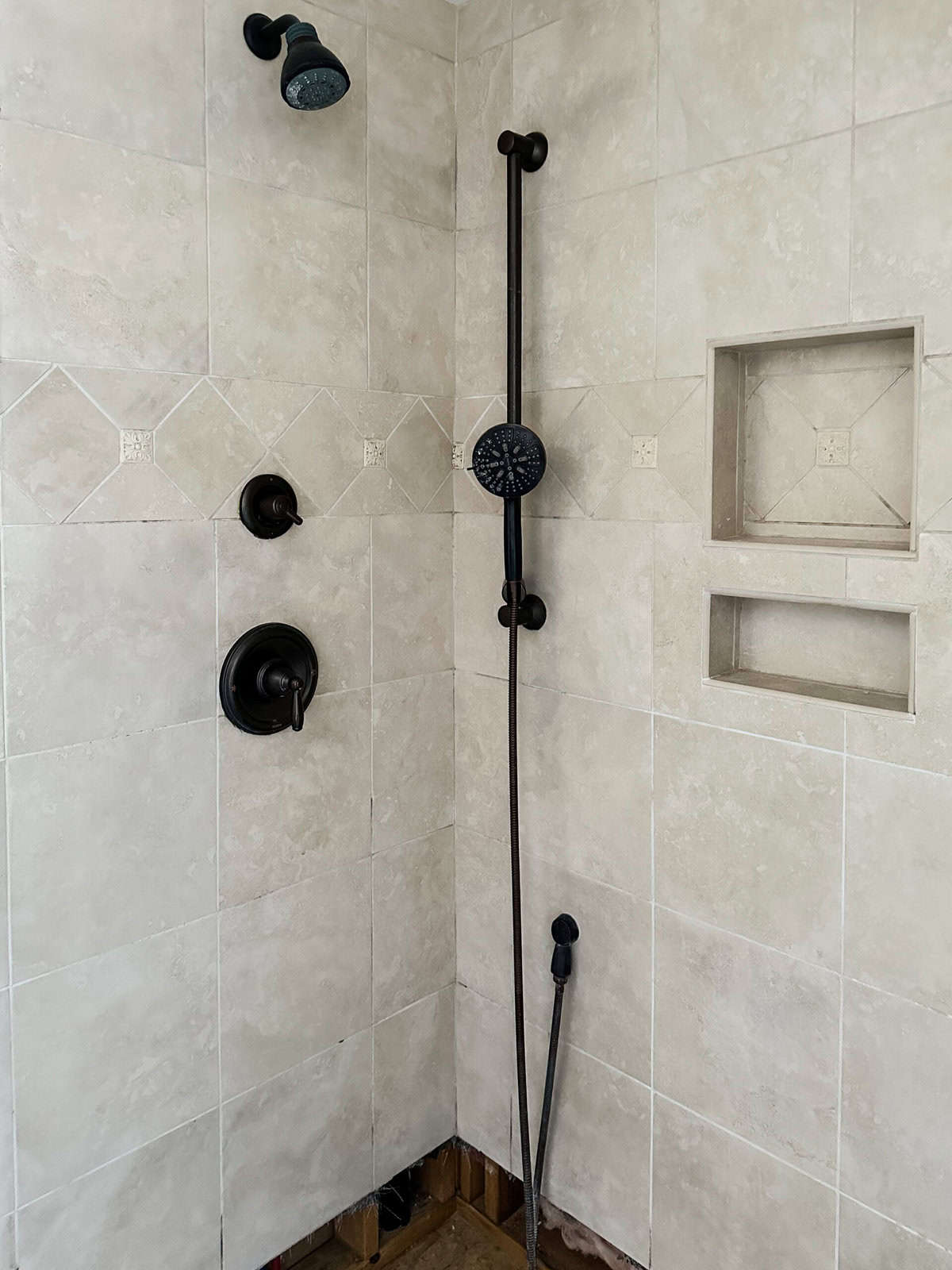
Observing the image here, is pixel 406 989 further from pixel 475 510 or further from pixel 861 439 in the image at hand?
pixel 861 439

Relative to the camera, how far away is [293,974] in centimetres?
166

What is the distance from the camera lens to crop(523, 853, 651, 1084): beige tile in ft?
5.28

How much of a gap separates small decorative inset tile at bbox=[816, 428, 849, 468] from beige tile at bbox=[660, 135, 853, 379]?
16 centimetres

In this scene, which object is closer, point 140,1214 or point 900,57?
point 900,57

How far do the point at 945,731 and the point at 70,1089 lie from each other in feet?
4.34

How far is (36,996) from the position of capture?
135 cm

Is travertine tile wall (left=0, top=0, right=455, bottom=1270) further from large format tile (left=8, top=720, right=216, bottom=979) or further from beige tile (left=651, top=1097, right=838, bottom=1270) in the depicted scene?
beige tile (left=651, top=1097, right=838, bottom=1270)

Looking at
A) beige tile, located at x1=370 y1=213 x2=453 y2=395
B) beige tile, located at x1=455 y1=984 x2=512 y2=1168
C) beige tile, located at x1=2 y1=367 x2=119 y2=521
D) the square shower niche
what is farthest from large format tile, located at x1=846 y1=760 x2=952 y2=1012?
beige tile, located at x1=2 y1=367 x2=119 y2=521

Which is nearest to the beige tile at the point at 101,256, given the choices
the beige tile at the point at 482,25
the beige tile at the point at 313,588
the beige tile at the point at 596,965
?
the beige tile at the point at 313,588

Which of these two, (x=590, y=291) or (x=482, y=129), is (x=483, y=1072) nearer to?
(x=590, y=291)

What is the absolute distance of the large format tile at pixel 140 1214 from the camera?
1.38m

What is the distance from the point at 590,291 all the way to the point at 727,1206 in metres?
1.50

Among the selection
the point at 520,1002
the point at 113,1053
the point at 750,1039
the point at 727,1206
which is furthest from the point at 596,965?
the point at 113,1053

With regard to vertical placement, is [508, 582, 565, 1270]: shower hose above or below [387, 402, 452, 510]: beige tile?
below
